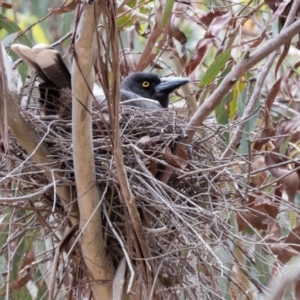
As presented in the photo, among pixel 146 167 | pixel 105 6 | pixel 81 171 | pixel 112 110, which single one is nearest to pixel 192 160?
pixel 146 167

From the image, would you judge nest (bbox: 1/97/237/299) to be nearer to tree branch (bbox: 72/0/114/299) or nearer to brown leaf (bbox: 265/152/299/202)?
tree branch (bbox: 72/0/114/299)

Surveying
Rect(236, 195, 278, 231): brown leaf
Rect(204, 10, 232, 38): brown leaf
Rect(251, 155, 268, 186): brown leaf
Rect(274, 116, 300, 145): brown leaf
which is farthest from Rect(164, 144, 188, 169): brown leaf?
Rect(204, 10, 232, 38): brown leaf

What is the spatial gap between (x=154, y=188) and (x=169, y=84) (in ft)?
3.77

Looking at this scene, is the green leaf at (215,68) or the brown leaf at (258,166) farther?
the brown leaf at (258,166)

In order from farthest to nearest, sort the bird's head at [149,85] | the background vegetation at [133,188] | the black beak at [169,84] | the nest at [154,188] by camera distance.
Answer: the bird's head at [149,85], the black beak at [169,84], the nest at [154,188], the background vegetation at [133,188]

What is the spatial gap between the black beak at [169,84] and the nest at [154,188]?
0.63 metres

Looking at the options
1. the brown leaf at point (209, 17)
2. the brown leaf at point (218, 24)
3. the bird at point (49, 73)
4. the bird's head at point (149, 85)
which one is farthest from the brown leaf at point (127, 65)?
the brown leaf at point (218, 24)

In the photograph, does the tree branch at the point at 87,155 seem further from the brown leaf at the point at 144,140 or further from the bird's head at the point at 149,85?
the bird's head at the point at 149,85

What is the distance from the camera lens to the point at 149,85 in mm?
3131

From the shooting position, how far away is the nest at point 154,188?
1916 millimetres

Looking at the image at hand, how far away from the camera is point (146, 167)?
2027 millimetres

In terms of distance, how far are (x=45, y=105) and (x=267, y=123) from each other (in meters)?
0.78

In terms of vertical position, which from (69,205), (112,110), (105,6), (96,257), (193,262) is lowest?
(193,262)

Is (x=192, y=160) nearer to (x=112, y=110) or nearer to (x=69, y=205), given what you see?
(x=69, y=205)
